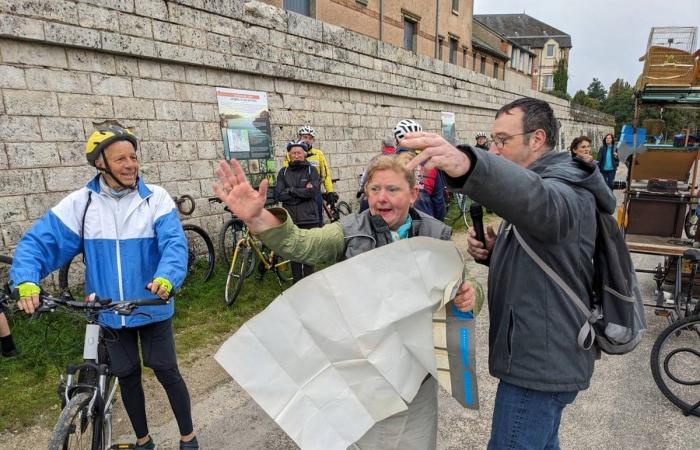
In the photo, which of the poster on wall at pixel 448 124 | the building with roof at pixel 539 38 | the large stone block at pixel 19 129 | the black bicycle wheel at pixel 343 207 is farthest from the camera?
the building with roof at pixel 539 38

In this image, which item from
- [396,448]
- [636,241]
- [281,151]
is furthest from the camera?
[281,151]

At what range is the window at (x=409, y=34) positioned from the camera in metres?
19.0

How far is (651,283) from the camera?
6586mm

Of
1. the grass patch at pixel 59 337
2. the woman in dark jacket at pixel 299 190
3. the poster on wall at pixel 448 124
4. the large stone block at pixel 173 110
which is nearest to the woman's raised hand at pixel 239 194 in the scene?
the grass patch at pixel 59 337

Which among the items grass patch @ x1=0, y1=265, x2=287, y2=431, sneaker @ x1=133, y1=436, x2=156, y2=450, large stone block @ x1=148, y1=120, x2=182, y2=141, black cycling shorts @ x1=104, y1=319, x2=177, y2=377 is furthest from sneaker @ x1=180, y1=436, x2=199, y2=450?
large stone block @ x1=148, y1=120, x2=182, y2=141

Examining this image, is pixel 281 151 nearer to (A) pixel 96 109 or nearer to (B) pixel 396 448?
(A) pixel 96 109

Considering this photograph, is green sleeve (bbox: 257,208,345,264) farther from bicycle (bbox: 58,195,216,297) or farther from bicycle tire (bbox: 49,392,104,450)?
bicycle (bbox: 58,195,216,297)

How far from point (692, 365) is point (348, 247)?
147 inches

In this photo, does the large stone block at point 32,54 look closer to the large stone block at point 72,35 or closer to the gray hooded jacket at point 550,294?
the large stone block at point 72,35

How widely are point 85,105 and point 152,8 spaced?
1667mm

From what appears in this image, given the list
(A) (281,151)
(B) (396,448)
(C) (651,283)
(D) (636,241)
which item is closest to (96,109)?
(A) (281,151)

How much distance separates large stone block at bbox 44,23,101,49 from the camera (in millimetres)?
4996

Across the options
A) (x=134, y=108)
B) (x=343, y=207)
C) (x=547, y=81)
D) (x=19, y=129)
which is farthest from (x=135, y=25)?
(x=547, y=81)

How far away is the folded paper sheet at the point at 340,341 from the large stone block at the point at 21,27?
5.02 meters
